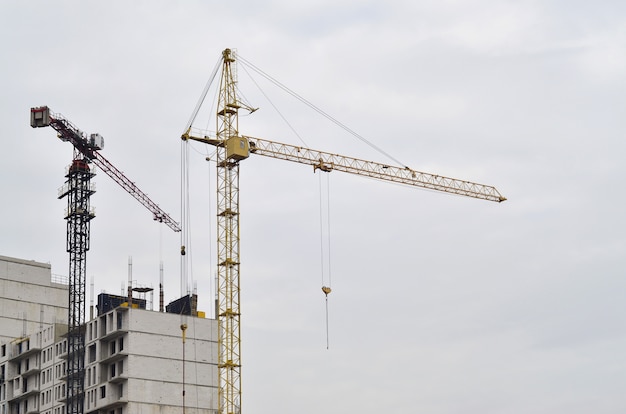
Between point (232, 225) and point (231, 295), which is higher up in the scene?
point (232, 225)

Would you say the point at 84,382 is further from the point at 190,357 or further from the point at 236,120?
the point at 236,120

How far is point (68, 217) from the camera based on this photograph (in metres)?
193

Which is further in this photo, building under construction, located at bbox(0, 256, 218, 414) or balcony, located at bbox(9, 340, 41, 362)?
balcony, located at bbox(9, 340, 41, 362)

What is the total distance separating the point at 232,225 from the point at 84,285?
2840 centimetres

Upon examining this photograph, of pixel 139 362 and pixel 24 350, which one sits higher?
pixel 24 350

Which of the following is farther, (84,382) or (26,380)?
(26,380)

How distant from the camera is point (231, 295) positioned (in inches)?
6885

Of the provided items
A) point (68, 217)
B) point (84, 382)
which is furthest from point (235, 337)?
point (68, 217)

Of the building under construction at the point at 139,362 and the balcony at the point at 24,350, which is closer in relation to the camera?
the building under construction at the point at 139,362

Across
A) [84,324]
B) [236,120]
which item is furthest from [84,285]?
[236,120]

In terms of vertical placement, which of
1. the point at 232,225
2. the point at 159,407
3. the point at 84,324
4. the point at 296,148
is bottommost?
the point at 159,407

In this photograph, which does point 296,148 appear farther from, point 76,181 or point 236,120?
point 76,181

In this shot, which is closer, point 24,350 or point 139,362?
point 139,362

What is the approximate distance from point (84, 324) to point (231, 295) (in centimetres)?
2549
